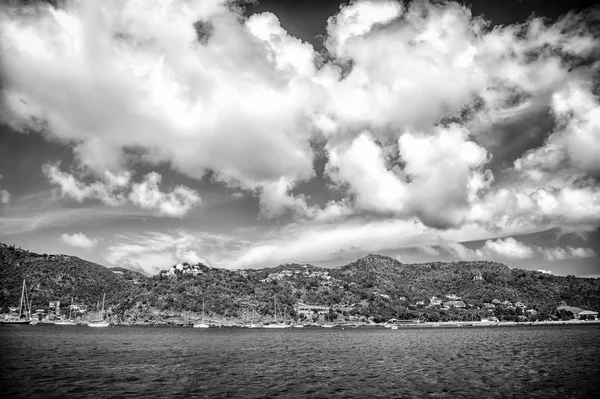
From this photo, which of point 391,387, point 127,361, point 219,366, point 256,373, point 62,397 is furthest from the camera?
point 127,361

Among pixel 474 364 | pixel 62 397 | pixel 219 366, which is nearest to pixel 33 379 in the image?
pixel 62 397

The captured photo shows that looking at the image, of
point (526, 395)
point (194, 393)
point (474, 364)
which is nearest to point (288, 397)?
point (194, 393)

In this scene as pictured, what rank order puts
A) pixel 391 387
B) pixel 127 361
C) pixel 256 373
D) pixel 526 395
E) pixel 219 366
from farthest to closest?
pixel 127 361 → pixel 219 366 → pixel 256 373 → pixel 391 387 → pixel 526 395

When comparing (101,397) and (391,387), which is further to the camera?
(391,387)

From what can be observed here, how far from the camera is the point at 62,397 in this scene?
1276 inches

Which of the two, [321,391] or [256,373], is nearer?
[321,391]

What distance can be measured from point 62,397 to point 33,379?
1245 cm

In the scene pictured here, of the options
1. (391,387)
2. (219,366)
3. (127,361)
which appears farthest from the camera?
(127,361)

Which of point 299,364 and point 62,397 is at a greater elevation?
point 62,397

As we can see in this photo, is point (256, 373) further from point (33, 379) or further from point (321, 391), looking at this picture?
point (33, 379)

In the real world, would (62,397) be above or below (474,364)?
above

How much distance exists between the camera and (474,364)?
58.1m

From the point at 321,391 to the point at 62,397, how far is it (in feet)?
79.2

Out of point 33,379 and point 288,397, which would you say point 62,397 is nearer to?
point 33,379
